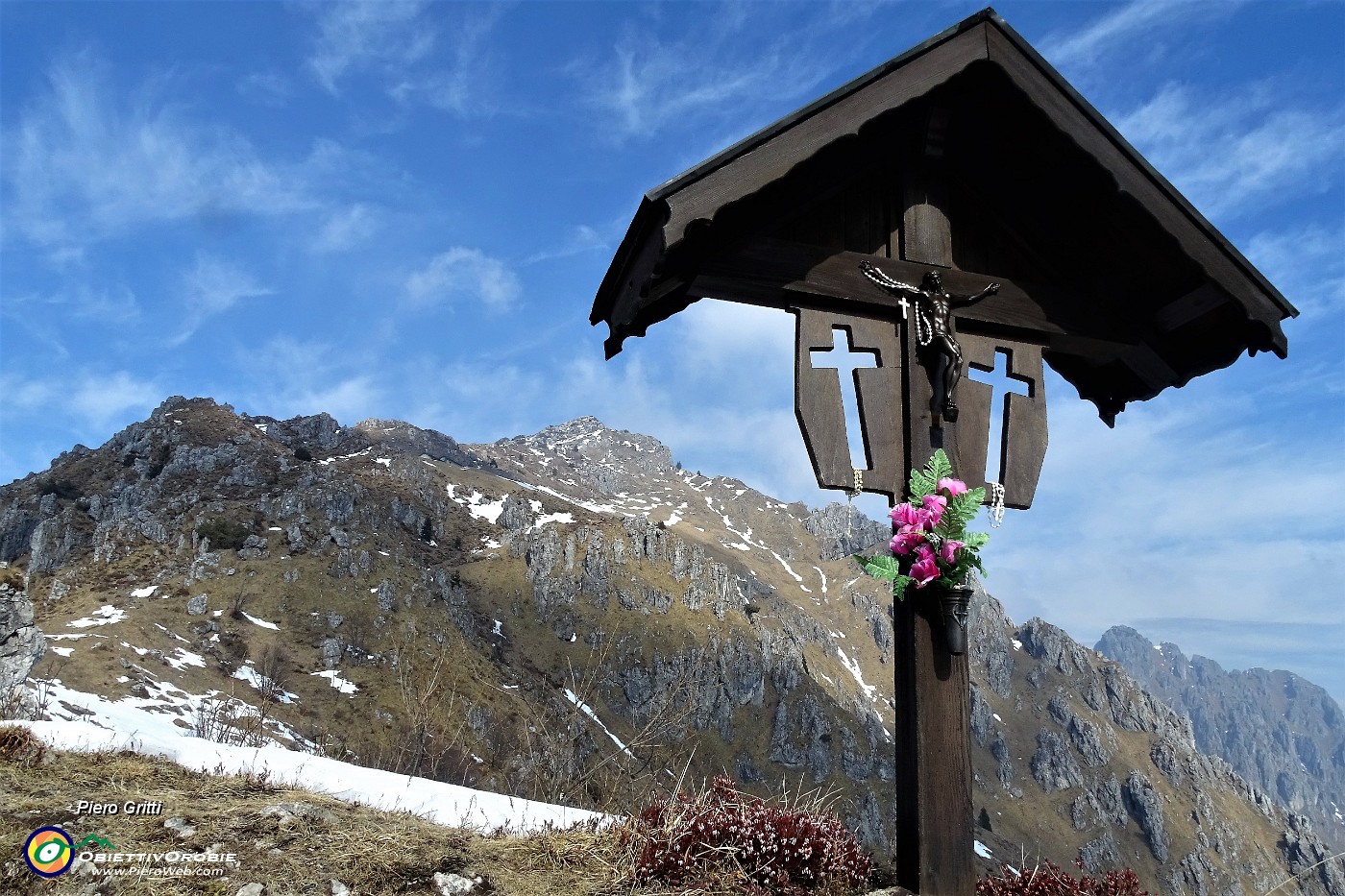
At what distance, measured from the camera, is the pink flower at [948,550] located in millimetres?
4797

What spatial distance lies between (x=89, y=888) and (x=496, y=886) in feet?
6.76

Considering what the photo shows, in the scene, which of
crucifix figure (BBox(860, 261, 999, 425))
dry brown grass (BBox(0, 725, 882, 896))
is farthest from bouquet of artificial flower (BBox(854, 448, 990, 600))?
dry brown grass (BBox(0, 725, 882, 896))

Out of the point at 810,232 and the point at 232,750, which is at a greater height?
the point at 810,232

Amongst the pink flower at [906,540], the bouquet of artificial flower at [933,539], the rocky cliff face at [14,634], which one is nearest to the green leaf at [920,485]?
the bouquet of artificial flower at [933,539]

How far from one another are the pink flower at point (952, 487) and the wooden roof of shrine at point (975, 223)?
1317 mm

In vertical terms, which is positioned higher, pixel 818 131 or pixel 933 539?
pixel 818 131

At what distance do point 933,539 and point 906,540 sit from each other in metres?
0.15

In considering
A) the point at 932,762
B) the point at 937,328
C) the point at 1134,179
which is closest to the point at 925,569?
the point at 932,762

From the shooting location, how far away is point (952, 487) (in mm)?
4949

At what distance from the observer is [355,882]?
4691mm

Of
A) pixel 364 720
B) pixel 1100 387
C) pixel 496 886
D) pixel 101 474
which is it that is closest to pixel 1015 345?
pixel 1100 387

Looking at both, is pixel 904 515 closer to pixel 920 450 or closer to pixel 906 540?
pixel 906 540

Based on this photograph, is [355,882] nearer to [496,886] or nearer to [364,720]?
[496,886]

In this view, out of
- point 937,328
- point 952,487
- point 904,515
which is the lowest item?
point 904,515
